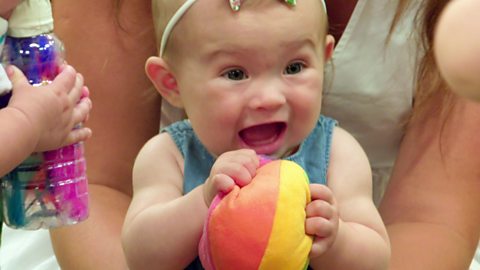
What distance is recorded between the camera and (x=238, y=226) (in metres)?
0.82

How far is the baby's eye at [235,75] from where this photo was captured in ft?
3.31

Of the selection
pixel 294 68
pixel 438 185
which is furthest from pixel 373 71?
pixel 294 68

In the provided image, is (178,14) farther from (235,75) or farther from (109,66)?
(109,66)

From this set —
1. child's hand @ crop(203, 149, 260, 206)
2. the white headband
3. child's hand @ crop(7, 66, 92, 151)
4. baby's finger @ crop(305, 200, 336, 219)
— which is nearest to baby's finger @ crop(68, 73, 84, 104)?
child's hand @ crop(7, 66, 92, 151)

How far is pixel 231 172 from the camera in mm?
880

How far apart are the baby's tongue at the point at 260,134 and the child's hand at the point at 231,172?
9 cm

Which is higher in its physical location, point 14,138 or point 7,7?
point 7,7

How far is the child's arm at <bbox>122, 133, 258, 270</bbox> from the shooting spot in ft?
2.95

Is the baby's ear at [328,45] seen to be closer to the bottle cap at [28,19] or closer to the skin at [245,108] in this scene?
the skin at [245,108]

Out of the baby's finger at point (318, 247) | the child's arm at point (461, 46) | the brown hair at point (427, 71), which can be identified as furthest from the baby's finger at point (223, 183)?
the brown hair at point (427, 71)

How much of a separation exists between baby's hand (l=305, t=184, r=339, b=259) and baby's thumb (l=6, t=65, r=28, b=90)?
1.15 feet

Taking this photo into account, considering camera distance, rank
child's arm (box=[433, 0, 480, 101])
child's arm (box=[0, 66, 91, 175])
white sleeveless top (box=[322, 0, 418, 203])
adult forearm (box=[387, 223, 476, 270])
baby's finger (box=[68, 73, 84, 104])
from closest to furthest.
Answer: child's arm (box=[433, 0, 480, 101]) → child's arm (box=[0, 66, 91, 175]) → baby's finger (box=[68, 73, 84, 104]) → adult forearm (box=[387, 223, 476, 270]) → white sleeveless top (box=[322, 0, 418, 203])

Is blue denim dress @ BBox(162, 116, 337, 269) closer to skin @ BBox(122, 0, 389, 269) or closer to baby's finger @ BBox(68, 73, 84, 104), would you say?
skin @ BBox(122, 0, 389, 269)

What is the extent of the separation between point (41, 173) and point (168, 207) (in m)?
0.16
